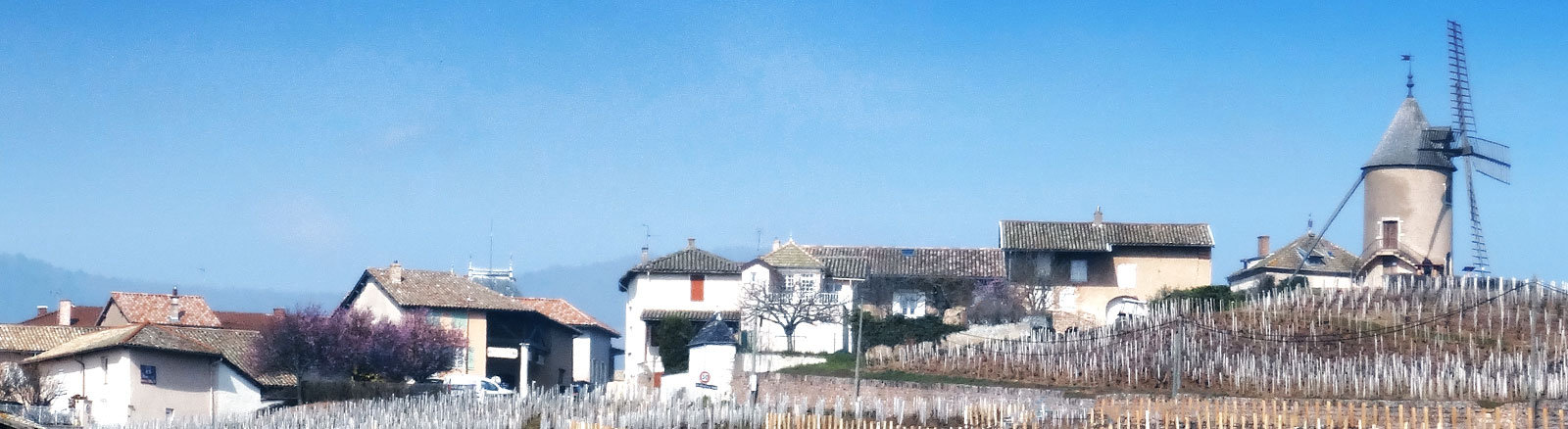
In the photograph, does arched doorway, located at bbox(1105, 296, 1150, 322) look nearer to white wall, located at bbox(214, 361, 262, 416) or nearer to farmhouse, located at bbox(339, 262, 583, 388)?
farmhouse, located at bbox(339, 262, 583, 388)

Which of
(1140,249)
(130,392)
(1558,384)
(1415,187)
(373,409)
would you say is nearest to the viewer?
(1558,384)

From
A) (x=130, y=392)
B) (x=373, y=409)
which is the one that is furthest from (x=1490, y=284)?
(x=130, y=392)

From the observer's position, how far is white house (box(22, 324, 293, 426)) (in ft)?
154

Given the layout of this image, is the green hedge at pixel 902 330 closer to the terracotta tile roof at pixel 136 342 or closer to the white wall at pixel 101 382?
the terracotta tile roof at pixel 136 342

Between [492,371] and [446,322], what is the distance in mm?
3533

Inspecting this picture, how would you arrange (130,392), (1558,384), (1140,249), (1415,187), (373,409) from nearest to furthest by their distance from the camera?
(1558,384)
(373,409)
(130,392)
(1415,187)
(1140,249)

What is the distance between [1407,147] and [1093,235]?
996cm

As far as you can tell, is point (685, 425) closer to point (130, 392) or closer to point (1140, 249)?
point (130, 392)

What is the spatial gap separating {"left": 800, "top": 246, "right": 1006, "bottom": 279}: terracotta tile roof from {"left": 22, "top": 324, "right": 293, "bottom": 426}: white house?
18.1 m

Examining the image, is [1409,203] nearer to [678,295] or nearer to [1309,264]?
[1309,264]

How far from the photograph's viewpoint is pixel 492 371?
2340 inches

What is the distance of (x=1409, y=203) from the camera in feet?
176

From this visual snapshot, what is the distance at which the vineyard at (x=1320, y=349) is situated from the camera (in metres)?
36.0

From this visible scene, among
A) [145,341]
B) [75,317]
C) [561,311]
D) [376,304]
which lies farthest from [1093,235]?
[75,317]
